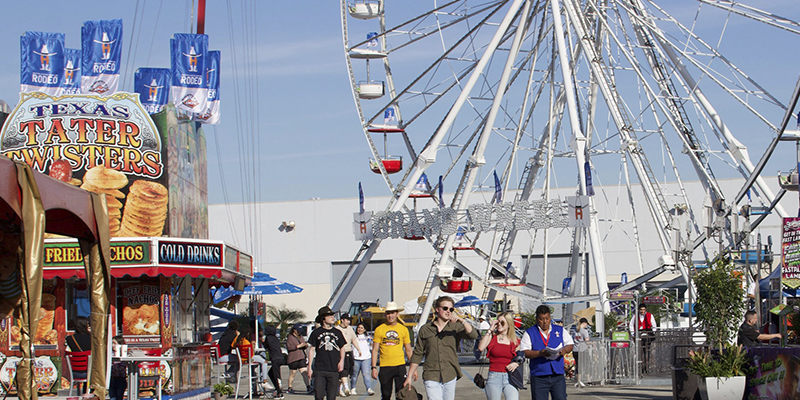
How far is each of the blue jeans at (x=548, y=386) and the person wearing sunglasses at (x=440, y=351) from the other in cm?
88

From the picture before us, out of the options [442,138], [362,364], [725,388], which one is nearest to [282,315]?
[442,138]

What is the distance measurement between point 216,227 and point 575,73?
36921 mm

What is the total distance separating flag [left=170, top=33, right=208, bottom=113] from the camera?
34.1m

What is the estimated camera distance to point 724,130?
79.7ft

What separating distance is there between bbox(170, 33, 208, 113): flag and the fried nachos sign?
15668 mm

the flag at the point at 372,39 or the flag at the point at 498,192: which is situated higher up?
the flag at the point at 372,39

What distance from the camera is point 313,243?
59500 mm

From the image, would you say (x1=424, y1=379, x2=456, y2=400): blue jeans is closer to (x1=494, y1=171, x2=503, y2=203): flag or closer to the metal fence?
the metal fence

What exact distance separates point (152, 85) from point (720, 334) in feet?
99.7

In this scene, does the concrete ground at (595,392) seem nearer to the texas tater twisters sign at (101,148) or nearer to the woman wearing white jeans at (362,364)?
the woman wearing white jeans at (362,364)

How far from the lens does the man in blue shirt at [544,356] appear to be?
10.6 metres

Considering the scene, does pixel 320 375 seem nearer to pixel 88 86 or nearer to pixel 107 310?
pixel 107 310

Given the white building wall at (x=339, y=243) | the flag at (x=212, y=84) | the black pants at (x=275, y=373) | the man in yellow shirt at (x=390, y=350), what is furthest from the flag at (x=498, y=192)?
the white building wall at (x=339, y=243)

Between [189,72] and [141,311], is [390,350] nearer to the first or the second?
[141,311]
